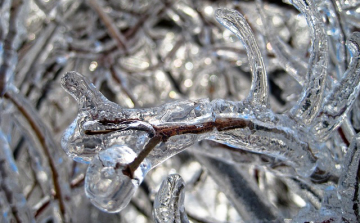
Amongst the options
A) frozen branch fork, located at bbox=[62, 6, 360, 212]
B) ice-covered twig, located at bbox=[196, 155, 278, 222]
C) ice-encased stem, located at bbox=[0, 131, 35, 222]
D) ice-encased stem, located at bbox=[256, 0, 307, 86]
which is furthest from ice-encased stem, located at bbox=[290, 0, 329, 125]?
ice-encased stem, located at bbox=[0, 131, 35, 222]

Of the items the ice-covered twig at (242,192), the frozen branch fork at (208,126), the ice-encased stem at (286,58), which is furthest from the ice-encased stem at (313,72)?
the ice-covered twig at (242,192)

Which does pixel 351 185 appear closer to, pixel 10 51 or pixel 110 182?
pixel 110 182

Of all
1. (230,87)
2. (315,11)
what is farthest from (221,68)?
(315,11)

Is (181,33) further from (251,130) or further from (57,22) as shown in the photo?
(251,130)

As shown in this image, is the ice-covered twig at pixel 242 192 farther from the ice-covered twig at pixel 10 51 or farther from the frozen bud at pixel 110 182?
the ice-covered twig at pixel 10 51

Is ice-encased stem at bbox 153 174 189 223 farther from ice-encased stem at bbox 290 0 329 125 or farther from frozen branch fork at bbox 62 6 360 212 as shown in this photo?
ice-encased stem at bbox 290 0 329 125

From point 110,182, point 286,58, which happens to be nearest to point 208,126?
point 110,182
